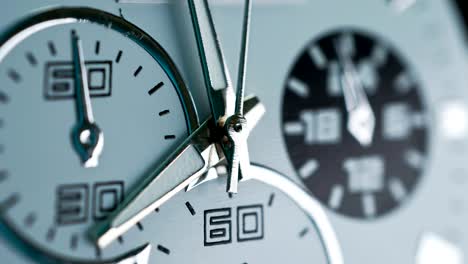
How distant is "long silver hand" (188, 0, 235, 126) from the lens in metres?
0.90

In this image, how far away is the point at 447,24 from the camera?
1.18m

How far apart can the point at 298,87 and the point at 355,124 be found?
125 millimetres

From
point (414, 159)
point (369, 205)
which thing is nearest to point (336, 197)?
point (369, 205)

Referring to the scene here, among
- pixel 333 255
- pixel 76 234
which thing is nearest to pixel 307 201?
pixel 333 255

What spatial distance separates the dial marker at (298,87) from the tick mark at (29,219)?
1.41ft

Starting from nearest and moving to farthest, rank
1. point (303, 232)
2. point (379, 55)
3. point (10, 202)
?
1. point (10, 202)
2. point (303, 232)
3. point (379, 55)

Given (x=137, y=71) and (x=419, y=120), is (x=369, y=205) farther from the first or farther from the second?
(x=137, y=71)

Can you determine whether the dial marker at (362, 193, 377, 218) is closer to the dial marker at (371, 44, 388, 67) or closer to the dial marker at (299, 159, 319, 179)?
the dial marker at (299, 159, 319, 179)

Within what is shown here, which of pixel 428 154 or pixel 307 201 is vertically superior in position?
pixel 428 154

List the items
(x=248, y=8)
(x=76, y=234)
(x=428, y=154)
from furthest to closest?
1. (x=428, y=154)
2. (x=248, y=8)
3. (x=76, y=234)

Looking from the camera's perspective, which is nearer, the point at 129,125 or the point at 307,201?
the point at 129,125

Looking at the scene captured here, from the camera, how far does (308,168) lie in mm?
1011

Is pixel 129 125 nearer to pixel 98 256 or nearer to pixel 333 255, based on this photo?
pixel 98 256

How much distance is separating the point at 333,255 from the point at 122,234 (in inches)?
13.9
